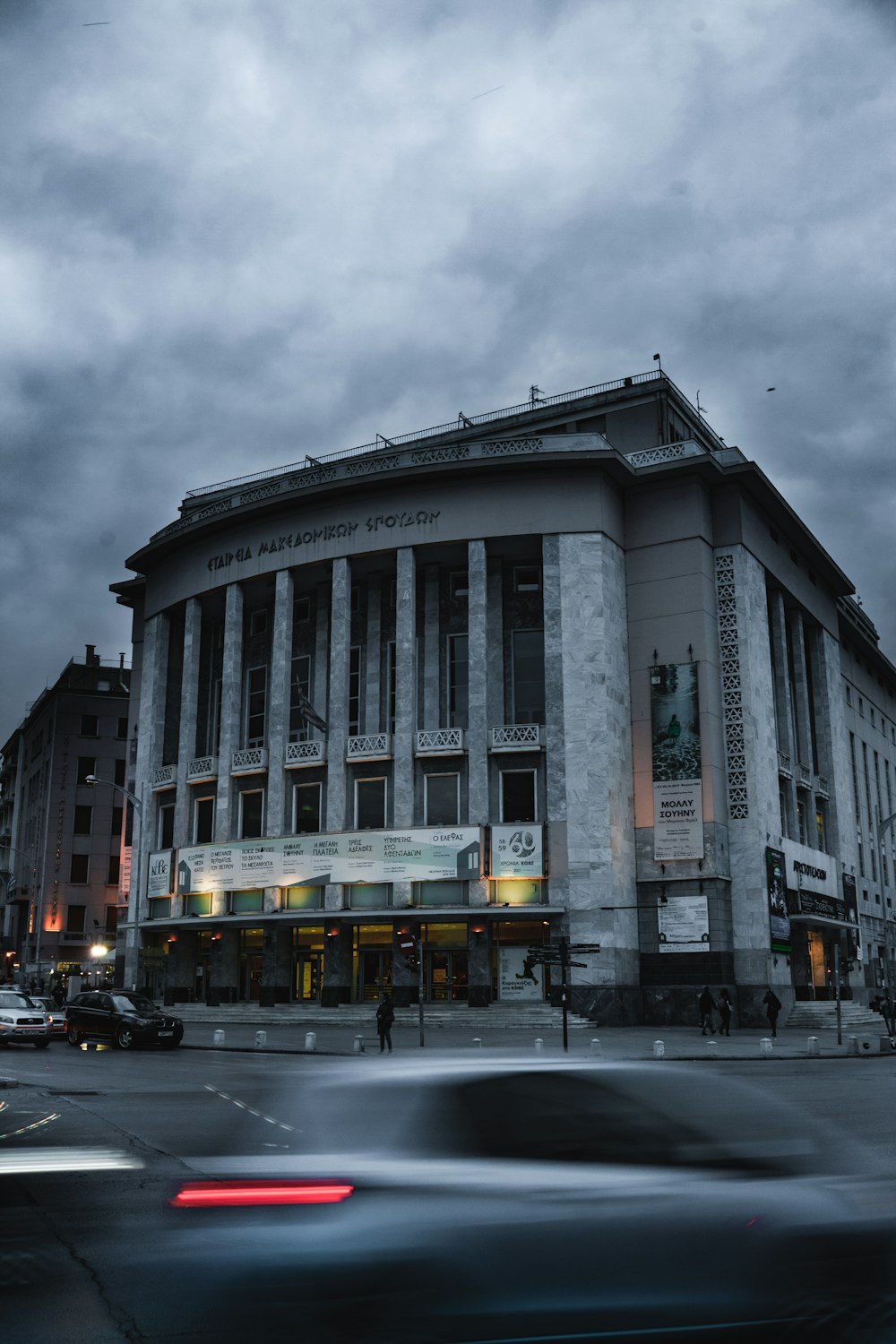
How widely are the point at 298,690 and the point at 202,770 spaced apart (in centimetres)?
627

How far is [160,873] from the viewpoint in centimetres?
5641

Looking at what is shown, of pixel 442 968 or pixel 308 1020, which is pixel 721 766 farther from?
pixel 308 1020

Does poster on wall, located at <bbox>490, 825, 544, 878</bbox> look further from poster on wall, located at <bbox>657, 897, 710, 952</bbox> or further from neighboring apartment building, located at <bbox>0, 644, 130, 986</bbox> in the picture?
neighboring apartment building, located at <bbox>0, 644, 130, 986</bbox>

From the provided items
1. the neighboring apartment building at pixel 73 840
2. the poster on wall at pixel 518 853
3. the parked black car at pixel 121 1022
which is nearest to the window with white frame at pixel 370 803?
the poster on wall at pixel 518 853

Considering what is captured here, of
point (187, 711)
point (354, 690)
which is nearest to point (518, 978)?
point (354, 690)

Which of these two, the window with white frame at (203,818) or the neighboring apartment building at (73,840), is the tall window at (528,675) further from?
the neighboring apartment building at (73,840)

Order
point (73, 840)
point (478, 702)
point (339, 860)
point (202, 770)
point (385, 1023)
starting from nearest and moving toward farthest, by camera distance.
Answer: point (385, 1023), point (478, 702), point (339, 860), point (202, 770), point (73, 840)

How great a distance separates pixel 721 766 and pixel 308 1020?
63.6 ft

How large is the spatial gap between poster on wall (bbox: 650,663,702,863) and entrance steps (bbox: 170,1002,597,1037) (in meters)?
8.15

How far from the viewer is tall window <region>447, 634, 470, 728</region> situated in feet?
172

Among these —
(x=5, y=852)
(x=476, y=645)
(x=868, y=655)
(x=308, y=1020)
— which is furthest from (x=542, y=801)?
(x=5, y=852)

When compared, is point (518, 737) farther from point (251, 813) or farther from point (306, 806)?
point (251, 813)

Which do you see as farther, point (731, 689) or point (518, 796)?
point (731, 689)

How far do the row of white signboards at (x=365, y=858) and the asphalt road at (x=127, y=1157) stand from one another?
70.1 feet
